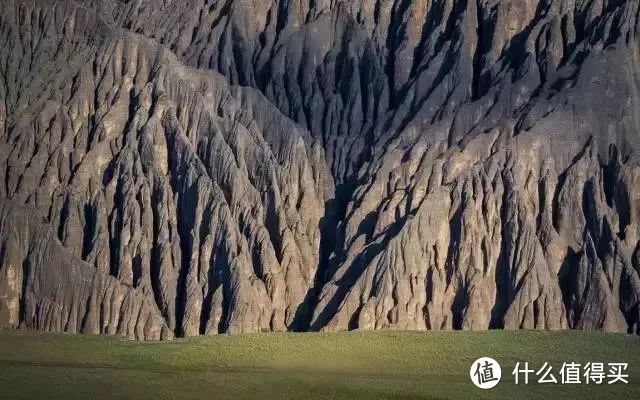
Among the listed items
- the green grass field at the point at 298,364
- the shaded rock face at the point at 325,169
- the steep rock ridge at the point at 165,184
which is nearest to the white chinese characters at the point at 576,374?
the green grass field at the point at 298,364

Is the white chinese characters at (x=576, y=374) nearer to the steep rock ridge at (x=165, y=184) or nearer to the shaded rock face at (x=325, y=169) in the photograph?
the shaded rock face at (x=325, y=169)

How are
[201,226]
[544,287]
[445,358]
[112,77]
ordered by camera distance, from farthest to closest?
[112,77]
[201,226]
[544,287]
[445,358]

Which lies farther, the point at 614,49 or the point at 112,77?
the point at 112,77

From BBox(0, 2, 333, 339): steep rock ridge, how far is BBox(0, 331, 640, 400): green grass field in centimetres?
328

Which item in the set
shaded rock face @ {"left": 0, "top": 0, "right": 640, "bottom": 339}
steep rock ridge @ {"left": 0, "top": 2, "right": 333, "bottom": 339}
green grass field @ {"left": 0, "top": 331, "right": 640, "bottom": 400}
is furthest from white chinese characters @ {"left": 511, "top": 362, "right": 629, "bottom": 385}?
steep rock ridge @ {"left": 0, "top": 2, "right": 333, "bottom": 339}

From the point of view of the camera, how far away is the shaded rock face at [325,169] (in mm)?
69125

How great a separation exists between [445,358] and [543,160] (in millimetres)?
13598

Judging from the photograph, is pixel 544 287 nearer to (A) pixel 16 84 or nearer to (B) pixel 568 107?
(B) pixel 568 107

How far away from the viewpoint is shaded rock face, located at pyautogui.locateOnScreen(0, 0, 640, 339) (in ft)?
227

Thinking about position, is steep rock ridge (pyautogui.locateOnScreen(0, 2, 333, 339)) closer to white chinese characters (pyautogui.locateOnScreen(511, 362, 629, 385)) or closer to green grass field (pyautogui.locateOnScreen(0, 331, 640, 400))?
green grass field (pyautogui.locateOnScreen(0, 331, 640, 400))

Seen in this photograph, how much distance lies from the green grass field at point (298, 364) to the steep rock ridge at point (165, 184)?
10.8 ft

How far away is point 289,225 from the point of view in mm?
73375

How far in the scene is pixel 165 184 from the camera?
74312 mm

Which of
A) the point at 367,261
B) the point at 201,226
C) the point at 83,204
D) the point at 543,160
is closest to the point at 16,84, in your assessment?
the point at 83,204
